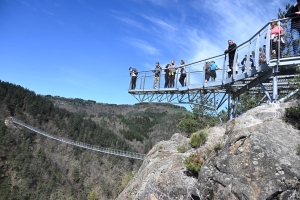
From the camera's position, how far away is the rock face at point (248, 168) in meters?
6.31

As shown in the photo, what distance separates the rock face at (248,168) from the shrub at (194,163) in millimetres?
228

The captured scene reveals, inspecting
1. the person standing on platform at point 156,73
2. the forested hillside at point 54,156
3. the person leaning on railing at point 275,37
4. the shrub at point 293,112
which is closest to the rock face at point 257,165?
the shrub at point 293,112

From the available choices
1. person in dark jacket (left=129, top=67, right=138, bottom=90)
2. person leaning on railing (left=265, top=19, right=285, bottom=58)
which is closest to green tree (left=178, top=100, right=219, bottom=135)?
person in dark jacket (left=129, top=67, right=138, bottom=90)

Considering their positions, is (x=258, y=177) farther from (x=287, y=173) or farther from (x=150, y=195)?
(x=150, y=195)

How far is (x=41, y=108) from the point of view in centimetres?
15975

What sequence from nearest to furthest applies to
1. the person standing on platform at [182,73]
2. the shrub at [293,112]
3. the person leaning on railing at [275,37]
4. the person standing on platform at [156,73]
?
the shrub at [293,112], the person leaning on railing at [275,37], the person standing on platform at [182,73], the person standing on platform at [156,73]

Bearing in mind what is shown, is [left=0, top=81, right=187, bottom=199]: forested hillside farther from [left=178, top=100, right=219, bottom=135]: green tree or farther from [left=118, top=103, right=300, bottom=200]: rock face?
[left=118, top=103, right=300, bottom=200]: rock face

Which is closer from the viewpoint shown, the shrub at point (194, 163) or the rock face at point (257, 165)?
the rock face at point (257, 165)

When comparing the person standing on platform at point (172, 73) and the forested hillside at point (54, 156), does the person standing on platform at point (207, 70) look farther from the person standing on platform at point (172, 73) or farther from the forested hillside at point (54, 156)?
the forested hillside at point (54, 156)

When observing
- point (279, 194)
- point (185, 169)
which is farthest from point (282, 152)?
point (185, 169)

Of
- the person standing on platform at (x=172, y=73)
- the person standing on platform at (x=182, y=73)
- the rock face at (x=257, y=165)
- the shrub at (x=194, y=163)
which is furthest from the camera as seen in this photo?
the person standing on platform at (x=172, y=73)

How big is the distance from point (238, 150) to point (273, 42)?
3.94m

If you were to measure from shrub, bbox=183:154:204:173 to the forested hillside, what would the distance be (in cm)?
8064

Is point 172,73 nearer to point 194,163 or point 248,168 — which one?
point 194,163
